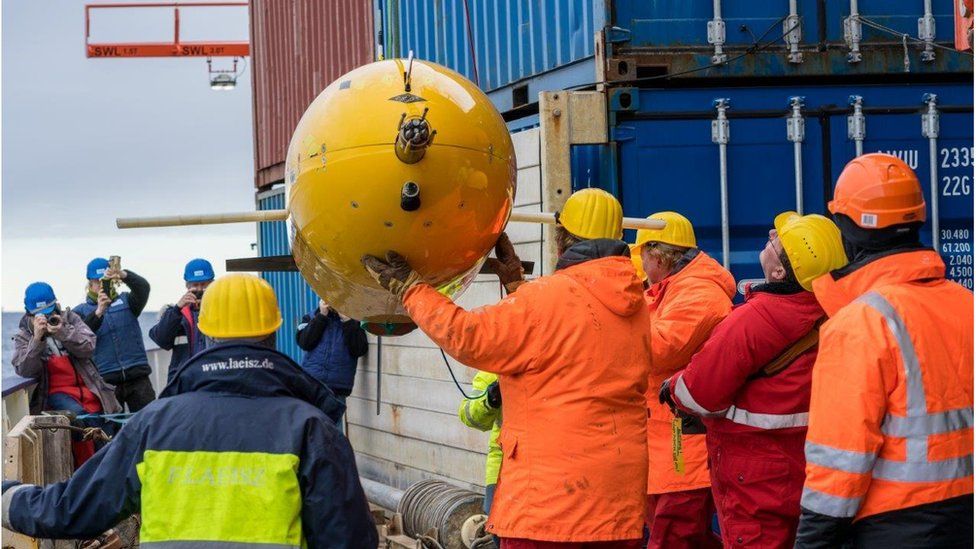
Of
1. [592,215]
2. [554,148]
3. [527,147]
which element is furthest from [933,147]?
[592,215]

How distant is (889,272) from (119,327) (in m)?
9.02

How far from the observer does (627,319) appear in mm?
4668

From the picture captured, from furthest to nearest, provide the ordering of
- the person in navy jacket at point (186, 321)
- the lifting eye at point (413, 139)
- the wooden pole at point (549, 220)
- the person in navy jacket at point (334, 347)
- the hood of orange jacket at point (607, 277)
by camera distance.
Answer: the person in navy jacket at point (186, 321), the person in navy jacket at point (334, 347), the wooden pole at point (549, 220), the hood of orange jacket at point (607, 277), the lifting eye at point (413, 139)

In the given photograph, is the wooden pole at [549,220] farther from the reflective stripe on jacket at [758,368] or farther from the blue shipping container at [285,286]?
the blue shipping container at [285,286]

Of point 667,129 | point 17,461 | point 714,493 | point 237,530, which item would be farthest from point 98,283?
point 237,530

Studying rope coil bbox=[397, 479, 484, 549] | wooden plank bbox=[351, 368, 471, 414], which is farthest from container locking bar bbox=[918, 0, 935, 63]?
rope coil bbox=[397, 479, 484, 549]

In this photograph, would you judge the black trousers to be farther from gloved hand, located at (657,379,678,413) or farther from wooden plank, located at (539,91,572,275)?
gloved hand, located at (657,379,678,413)

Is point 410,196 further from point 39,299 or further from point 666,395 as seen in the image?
point 39,299

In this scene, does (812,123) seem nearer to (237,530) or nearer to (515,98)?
(515,98)

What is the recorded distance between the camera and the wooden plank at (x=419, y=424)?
847 centimetres

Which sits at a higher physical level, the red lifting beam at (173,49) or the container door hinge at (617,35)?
the red lifting beam at (173,49)

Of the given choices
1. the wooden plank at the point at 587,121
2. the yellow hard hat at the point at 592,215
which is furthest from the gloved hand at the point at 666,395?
the wooden plank at the point at 587,121

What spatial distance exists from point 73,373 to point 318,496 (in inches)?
281

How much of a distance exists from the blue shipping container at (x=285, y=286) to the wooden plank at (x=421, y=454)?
1.88 m
